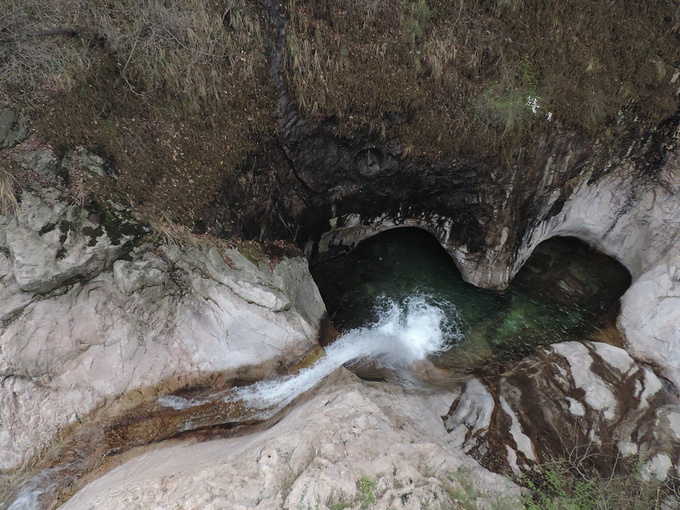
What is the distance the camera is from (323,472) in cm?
351

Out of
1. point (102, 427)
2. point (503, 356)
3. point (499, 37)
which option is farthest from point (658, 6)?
point (102, 427)

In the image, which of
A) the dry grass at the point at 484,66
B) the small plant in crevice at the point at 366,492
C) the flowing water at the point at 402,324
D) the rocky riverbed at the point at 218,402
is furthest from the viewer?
the dry grass at the point at 484,66

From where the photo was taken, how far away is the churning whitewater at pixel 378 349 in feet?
19.4

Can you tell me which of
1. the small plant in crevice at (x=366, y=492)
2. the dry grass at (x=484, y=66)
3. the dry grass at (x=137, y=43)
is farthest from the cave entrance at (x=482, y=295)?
the dry grass at (x=137, y=43)

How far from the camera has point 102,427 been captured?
5070 mm

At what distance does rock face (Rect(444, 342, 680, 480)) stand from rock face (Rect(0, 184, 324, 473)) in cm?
356

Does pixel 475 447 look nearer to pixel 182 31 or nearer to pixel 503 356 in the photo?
pixel 503 356

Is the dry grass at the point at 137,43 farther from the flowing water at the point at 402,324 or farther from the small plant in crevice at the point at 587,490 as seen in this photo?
the small plant in crevice at the point at 587,490

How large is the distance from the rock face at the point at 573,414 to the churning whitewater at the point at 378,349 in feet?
5.64

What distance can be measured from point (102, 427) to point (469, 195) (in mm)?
8672

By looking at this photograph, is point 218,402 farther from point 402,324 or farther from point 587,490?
point 587,490

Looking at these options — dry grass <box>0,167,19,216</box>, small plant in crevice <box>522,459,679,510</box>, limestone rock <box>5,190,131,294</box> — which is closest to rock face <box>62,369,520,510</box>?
small plant in crevice <box>522,459,679,510</box>

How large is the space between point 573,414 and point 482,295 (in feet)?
12.5

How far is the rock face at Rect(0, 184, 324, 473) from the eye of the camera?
16.0 ft
